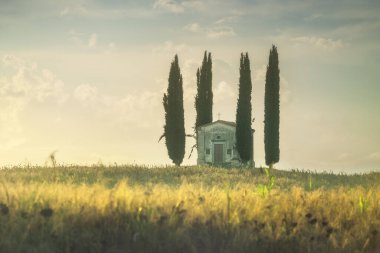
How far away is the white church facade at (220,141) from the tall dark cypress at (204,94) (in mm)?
1739

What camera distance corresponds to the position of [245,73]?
38.0 metres

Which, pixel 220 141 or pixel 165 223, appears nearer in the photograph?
pixel 165 223

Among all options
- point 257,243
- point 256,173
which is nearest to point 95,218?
point 257,243

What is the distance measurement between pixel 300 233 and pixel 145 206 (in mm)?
1978

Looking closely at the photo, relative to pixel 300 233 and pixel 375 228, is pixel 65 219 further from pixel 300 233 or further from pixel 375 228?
pixel 375 228

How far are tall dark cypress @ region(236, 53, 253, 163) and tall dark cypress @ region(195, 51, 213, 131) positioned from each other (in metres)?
3.66

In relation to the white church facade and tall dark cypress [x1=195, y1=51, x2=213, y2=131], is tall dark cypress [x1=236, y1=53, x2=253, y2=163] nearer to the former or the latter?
the white church facade

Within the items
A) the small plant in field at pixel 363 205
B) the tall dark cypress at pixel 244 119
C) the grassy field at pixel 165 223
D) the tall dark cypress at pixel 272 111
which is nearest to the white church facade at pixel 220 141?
the tall dark cypress at pixel 244 119

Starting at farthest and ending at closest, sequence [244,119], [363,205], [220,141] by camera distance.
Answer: [220,141]
[244,119]
[363,205]

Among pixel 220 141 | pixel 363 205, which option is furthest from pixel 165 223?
pixel 220 141

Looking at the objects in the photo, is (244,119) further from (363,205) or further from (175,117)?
(363,205)

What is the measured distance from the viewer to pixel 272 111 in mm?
37906

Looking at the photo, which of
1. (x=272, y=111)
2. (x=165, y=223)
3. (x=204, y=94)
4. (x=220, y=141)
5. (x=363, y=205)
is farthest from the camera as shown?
(x=204, y=94)

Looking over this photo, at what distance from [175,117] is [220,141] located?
3.95 m
